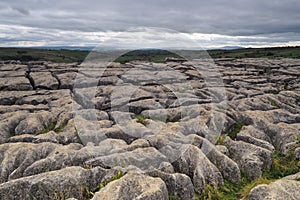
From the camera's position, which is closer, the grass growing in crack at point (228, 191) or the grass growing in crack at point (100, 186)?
the grass growing in crack at point (100, 186)

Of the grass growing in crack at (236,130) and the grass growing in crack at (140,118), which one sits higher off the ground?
the grass growing in crack at (140,118)

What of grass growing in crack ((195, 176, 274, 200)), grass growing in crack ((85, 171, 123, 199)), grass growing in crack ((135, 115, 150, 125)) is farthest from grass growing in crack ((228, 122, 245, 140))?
grass growing in crack ((85, 171, 123, 199))

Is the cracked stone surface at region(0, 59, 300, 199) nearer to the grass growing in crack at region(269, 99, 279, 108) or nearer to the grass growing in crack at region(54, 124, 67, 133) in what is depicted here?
the grass growing in crack at region(54, 124, 67, 133)

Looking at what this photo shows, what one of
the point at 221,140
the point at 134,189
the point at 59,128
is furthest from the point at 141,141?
the point at 59,128

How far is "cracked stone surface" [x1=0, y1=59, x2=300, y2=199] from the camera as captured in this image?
23703 mm

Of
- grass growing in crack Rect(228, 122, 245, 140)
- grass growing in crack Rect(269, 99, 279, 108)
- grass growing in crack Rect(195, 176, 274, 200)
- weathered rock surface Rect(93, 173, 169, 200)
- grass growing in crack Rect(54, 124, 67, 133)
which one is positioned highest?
grass growing in crack Rect(269, 99, 279, 108)

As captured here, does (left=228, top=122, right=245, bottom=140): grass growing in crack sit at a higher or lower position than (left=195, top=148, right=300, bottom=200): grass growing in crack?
higher

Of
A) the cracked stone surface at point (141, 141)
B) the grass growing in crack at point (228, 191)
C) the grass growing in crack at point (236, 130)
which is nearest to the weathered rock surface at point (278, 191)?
the cracked stone surface at point (141, 141)

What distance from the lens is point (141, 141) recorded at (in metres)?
32.3

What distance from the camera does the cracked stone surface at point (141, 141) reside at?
2370cm

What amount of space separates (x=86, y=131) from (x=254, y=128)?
20.7 meters

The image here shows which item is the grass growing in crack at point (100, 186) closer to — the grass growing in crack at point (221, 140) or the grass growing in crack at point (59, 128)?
the grass growing in crack at point (221, 140)

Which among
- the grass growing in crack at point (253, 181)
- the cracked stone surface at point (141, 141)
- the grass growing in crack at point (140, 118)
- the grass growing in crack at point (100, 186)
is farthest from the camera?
the grass growing in crack at point (140, 118)

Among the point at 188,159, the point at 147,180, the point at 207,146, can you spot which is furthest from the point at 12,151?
the point at 207,146
